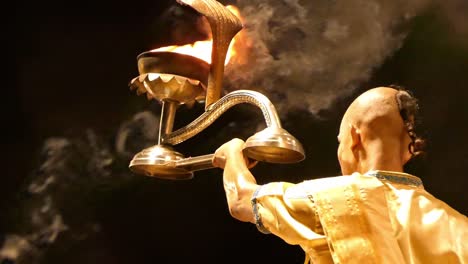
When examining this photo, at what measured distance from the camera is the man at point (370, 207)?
164 centimetres

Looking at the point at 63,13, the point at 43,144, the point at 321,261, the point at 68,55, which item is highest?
the point at 63,13

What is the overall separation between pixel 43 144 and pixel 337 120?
5.80 ft

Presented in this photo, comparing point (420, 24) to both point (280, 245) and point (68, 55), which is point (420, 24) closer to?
point (280, 245)

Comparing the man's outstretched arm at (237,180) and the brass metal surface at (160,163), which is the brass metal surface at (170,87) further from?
the man's outstretched arm at (237,180)

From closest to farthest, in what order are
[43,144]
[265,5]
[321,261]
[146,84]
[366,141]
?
[321,261], [366,141], [146,84], [265,5], [43,144]

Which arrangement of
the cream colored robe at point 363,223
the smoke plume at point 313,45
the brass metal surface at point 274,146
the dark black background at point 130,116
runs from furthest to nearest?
the smoke plume at point 313,45 < the dark black background at point 130,116 < the brass metal surface at point 274,146 < the cream colored robe at point 363,223

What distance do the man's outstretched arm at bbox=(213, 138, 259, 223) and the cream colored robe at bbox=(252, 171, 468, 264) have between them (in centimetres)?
11

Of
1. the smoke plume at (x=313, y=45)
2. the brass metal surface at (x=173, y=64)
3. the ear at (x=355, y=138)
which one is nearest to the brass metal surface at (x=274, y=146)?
the ear at (x=355, y=138)

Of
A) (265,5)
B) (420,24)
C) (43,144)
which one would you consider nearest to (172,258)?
(43,144)

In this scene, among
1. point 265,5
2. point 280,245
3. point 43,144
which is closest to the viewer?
point 280,245

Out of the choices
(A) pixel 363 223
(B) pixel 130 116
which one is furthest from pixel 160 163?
(B) pixel 130 116

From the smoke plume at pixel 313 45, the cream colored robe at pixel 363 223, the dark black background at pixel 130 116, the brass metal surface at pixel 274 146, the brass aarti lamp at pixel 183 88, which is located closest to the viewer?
the cream colored robe at pixel 363 223

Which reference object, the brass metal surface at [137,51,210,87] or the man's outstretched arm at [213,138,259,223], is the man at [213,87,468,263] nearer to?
the man's outstretched arm at [213,138,259,223]

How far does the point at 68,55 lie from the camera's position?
377 centimetres
